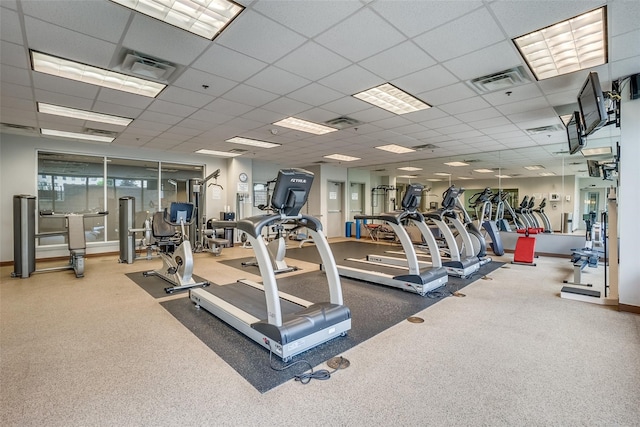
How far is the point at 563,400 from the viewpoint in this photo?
6.05ft

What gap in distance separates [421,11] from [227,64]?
197 centimetres

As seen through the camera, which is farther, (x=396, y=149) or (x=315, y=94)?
(x=396, y=149)

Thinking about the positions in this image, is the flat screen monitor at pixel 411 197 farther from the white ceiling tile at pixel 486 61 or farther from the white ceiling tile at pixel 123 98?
the white ceiling tile at pixel 123 98

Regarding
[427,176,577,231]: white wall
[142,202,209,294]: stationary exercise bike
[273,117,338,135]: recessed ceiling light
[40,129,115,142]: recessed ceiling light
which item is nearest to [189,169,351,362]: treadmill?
[142,202,209,294]: stationary exercise bike

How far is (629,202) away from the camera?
3352 mm

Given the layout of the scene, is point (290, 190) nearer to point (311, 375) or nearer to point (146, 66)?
point (311, 375)

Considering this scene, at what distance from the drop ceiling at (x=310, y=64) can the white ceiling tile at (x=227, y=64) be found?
0.06 feet

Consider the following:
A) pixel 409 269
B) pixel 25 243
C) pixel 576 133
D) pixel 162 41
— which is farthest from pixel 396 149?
pixel 25 243

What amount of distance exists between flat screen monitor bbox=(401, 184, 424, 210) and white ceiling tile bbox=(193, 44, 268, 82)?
255cm

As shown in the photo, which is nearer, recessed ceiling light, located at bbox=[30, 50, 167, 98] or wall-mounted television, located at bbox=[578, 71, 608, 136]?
wall-mounted television, located at bbox=[578, 71, 608, 136]

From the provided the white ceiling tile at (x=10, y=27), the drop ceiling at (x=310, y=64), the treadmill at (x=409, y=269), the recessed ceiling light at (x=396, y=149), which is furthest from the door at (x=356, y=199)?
the white ceiling tile at (x=10, y=27)

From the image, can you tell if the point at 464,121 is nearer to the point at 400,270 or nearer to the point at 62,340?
the point at 400,270

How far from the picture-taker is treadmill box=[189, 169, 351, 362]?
237 centimetres

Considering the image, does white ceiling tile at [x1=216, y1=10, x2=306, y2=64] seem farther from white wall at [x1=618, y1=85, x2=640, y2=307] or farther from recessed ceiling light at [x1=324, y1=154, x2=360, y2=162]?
recessed ceiling light at [x1=324, y1=154, x2=360, y2=162]
